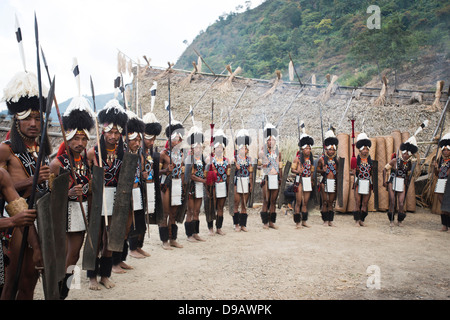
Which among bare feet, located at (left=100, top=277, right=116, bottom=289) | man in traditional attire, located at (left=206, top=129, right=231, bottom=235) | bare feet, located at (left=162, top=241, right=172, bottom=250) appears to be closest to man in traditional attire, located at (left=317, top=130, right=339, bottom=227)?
man in traditional attire, located at (left=206, top=129, right=231, bottom=235)

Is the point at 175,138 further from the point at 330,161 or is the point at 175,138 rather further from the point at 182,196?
the point at 330,161

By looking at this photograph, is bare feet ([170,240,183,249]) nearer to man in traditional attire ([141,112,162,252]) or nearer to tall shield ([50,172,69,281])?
man in traditional attire ([141,112,162,252])

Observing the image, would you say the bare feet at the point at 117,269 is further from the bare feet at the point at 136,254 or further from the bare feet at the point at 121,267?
the bare feet at the point at 136,254

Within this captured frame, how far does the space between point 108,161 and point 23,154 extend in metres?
1.19

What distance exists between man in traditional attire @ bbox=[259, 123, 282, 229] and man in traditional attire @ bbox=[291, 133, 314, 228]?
0.39 meters

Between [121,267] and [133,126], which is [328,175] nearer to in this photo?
[133,126]

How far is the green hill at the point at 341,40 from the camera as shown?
74.8ft

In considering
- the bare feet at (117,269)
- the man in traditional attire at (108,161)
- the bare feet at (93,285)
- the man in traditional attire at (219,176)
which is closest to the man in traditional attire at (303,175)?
the man in traditional attire at (219,176)

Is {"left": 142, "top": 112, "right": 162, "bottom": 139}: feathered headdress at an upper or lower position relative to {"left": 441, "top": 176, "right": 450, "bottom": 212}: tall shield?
upper

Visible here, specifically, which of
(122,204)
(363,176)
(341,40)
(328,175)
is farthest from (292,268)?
(341,40)

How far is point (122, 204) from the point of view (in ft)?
11.3

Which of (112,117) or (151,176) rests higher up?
(112,117)

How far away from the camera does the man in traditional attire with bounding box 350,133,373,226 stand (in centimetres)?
734
